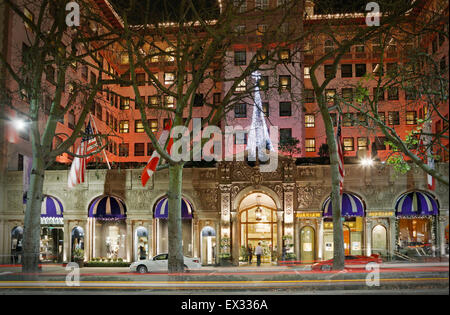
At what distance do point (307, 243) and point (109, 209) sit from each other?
15440 millimetres

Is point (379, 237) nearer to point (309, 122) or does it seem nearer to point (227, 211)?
point (227, 211)

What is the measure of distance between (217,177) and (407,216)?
14297 mm

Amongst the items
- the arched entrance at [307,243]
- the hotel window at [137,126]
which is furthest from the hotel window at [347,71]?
the arched entrance at [307,243]

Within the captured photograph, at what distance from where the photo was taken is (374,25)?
53.0ft

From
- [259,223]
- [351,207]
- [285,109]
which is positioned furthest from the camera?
[285,109]

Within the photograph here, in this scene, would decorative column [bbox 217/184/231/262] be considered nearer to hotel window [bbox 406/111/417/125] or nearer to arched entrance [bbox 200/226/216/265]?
arched entrance [bbox 200/226/216/265]

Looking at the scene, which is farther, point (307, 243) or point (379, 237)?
point (307, 243)

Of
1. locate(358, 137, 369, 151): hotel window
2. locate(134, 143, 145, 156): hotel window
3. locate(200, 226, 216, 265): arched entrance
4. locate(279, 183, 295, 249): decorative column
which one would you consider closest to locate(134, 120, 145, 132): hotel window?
locate(134, 143, 145, 156): hotel window

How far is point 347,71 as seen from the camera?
55.2m

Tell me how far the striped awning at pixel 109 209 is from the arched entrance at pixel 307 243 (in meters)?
13.9

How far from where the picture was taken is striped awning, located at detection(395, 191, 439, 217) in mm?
32812

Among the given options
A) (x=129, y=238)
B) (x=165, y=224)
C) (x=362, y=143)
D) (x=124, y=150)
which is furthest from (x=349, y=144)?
(x=129, y=238)

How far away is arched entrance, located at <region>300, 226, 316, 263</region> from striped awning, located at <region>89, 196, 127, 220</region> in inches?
545

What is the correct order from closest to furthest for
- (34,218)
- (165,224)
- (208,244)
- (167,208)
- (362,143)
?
1. (34,218)
2. (167,208)
3. (208,244)
4. (165,224)
5. (362,143)
